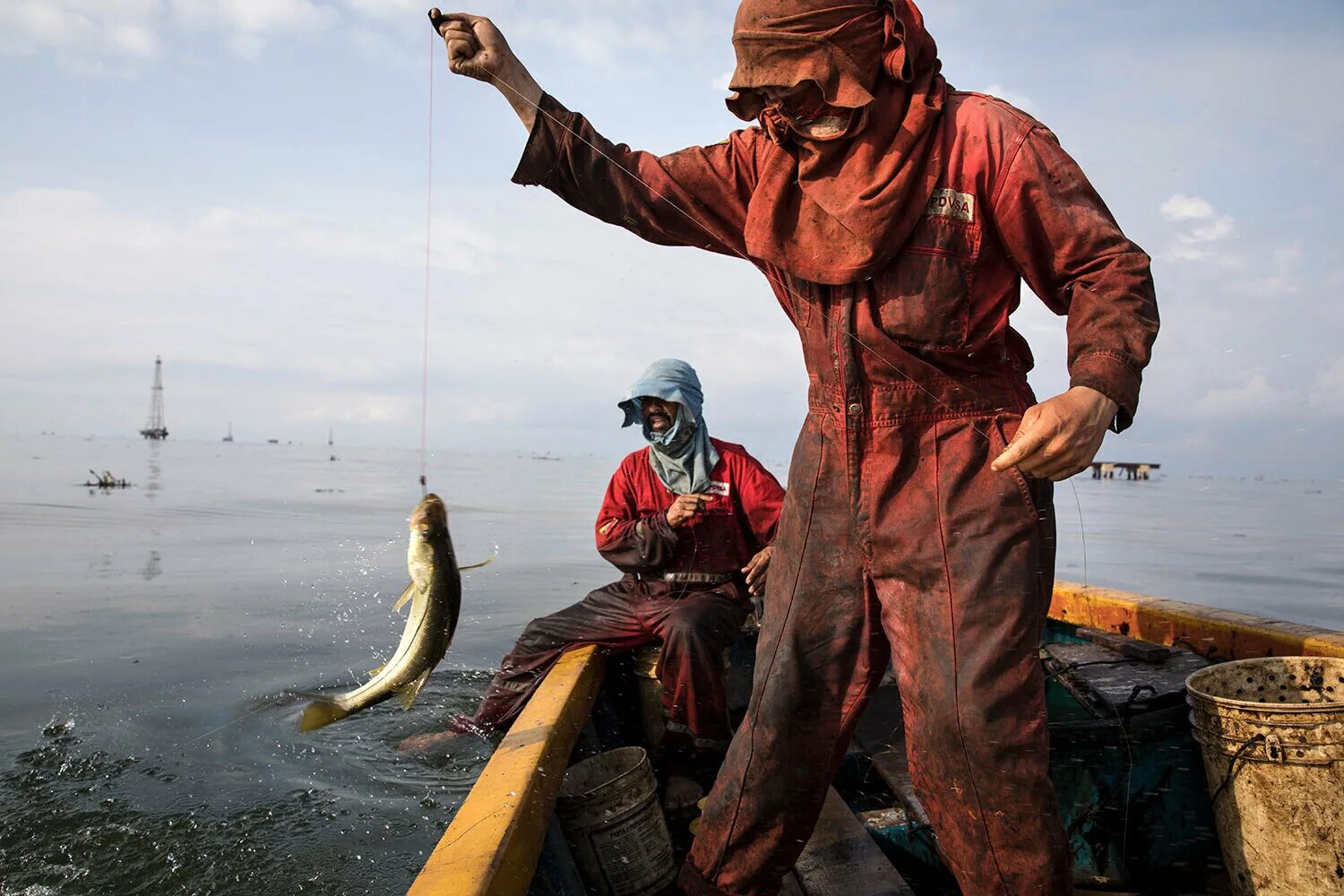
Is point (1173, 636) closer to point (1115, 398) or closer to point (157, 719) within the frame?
point (1115, 398)

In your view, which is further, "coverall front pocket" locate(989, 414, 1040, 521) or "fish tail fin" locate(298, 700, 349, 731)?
"fish tail fin" locate(298, 700, 349, 731)

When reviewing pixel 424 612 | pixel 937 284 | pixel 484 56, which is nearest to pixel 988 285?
pixel 937 284

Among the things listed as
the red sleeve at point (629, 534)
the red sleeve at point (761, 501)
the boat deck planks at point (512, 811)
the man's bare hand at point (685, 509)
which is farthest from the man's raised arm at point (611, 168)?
the red sleeve at point (761, 501)

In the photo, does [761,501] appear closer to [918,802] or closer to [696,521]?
[696,521]

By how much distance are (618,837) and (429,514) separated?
1370 millimetres

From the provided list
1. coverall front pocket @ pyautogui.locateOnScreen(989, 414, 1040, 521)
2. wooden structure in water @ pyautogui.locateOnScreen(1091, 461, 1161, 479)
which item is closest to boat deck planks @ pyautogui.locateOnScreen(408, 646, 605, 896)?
coverall front pocket @ pyautogui.locateOnScreen(989, 414, 1040, 521)

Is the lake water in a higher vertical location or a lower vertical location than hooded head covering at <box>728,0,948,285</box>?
lower

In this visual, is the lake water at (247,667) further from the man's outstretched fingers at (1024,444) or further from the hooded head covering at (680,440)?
the hooded head covering at (680,440)

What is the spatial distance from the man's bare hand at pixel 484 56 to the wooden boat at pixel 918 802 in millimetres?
2181

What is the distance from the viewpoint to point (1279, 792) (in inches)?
114

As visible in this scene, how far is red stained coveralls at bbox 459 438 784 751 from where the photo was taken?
4484 millimetres

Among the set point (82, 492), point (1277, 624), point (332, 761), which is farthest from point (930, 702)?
point (82, 492)

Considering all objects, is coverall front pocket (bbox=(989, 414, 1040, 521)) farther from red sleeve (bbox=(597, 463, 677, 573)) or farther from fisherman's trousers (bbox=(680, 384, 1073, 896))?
red sleeve (bbox=(597, 463, 677, 573))

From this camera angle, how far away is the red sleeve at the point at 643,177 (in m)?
2.89
